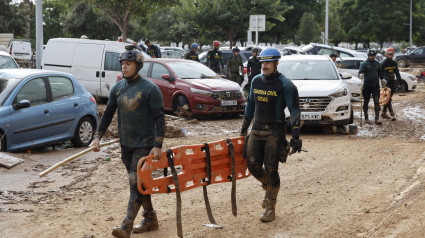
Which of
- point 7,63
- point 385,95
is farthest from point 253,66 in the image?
point 7,63

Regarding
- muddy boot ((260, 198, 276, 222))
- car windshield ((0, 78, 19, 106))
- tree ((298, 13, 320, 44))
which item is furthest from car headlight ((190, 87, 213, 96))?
tree ((298, 13, 320, 44))

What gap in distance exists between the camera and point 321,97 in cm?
1368

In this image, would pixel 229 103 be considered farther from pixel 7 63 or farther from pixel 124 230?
pixel 124 230

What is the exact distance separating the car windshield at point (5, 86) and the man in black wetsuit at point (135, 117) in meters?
4.66

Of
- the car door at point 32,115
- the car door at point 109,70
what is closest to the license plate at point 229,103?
the car door at point 109,70

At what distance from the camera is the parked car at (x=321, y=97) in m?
13.7

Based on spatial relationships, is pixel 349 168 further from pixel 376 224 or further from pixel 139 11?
pixel 139 11

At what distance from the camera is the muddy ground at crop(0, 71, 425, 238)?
646cm

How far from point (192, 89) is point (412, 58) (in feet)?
107

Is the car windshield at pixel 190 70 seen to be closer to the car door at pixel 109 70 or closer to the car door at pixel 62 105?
the car door at pixel 109 70

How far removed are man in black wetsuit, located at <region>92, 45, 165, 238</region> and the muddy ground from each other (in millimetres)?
661

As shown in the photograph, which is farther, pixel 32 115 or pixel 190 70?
pixel 190 70

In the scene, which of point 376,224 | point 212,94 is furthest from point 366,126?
point 376,224

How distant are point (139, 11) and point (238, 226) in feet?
77.7
